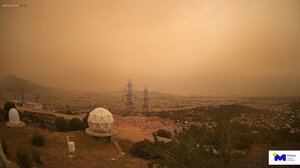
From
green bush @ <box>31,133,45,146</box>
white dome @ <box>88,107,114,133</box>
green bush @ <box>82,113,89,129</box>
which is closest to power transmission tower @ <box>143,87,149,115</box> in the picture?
white dome @ <box>88,107,114,133</box>

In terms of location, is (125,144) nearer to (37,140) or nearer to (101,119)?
(101,119)

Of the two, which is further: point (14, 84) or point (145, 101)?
point (145, 101)

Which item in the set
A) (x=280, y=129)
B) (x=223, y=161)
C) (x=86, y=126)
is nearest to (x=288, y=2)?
(x=280, y=129)

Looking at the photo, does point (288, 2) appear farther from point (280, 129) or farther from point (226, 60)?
point (280, 129)

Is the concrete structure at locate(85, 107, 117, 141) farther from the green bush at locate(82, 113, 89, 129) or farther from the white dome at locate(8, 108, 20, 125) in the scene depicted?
the white dome at locate(8, 108, 20, 125)

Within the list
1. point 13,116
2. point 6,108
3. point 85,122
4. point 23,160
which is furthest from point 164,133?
point 6,108

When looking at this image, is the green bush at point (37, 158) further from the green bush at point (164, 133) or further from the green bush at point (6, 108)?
the green bush at point (164, 133)
